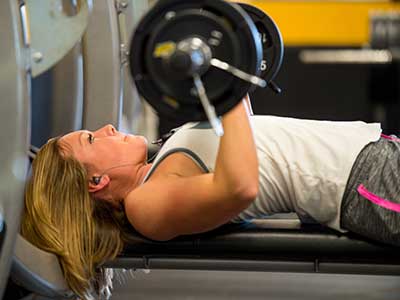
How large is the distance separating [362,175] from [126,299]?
0.83 metres

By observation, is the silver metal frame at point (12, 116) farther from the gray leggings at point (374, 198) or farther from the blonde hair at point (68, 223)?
the gray leggings at point (374, 198)

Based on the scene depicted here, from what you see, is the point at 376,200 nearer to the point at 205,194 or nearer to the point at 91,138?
the point at 205,194

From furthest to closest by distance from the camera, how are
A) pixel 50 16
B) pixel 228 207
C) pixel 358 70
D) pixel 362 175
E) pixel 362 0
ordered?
pixel 362 0 → pixel 358 70 → pixel 50 16 → pixel 362 175 → pixel 228 207

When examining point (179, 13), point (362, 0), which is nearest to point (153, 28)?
point (179, 13)

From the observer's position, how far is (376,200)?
1526mm

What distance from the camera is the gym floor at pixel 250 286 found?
2.15 metres

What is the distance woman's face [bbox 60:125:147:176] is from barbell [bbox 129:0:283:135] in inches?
15.3

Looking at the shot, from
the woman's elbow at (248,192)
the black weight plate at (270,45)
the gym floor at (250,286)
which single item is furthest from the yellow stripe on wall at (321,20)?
the woman's elbow at (248,192)

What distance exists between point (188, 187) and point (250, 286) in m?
0.93

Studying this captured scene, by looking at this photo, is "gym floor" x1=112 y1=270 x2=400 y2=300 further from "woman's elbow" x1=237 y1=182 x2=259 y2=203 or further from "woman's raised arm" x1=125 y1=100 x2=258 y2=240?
"woman's elbow" x1=237 y1=182 x2=259 y2=203

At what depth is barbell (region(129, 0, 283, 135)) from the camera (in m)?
1.24

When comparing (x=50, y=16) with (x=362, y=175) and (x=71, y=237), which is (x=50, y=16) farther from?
(x=362, y=175)

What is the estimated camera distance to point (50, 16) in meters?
1.87

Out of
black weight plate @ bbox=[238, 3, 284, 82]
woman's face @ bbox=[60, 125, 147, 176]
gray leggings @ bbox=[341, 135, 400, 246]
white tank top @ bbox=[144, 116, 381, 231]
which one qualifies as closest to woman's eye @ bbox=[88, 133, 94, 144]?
woman's face @ bbox=[60, 125, 147, 176]
